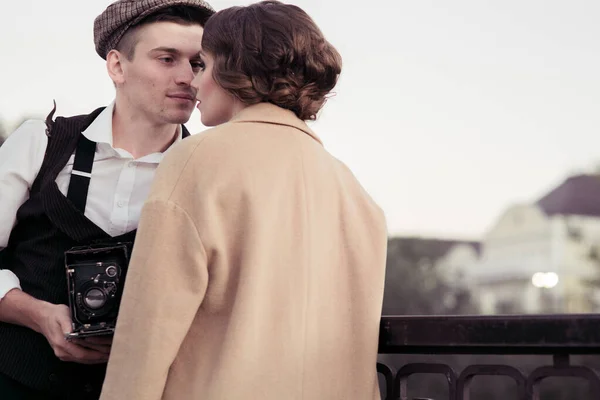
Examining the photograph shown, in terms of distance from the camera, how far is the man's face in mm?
2850

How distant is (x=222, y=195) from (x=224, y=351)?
307mm

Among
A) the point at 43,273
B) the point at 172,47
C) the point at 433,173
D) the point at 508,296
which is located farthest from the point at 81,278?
the point at 433,173

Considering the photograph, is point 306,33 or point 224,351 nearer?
point 224,351

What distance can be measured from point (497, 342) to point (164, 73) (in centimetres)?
133

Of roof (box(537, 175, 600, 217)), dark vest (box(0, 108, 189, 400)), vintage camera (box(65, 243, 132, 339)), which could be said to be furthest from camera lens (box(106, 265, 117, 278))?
roof (box(537, 175, 600, 217))

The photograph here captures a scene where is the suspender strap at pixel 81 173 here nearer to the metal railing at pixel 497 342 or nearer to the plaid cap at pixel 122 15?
the plaid cap at pixel 122 15

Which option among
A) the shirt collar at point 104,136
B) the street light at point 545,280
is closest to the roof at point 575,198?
the street light at point 545,280

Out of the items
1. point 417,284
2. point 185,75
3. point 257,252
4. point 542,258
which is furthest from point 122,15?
point 542,258

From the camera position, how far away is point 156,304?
198 cm

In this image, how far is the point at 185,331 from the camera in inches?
78.7

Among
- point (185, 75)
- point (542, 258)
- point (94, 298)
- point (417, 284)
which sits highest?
point (542, 258)

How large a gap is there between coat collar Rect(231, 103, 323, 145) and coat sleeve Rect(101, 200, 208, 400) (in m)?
0.28

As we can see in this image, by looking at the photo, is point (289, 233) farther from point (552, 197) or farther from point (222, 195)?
point (552, 197)

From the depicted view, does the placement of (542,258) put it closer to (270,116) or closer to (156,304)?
(270,116)
